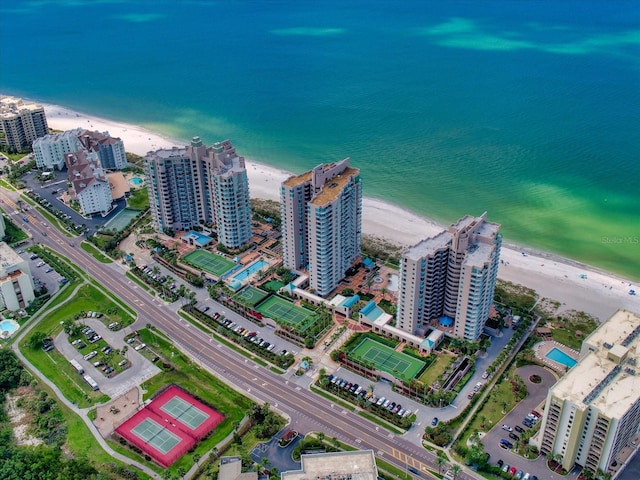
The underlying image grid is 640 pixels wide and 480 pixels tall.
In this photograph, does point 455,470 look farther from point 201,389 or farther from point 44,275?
point 44,275

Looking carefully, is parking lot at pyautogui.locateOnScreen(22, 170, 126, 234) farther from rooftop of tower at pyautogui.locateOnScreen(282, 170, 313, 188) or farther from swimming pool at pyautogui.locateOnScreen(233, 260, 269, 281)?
rooftop of tower at pyautogui.locateOnScreen(282, 170, 313, 188)

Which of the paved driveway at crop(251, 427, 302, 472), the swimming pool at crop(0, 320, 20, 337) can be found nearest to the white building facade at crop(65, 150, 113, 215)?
the swimming pool at crop(0, 320, 20, 337)

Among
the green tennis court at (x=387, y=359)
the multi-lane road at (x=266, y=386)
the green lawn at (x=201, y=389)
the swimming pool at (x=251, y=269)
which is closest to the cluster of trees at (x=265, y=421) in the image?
the green lawn at (x=201, y=389)

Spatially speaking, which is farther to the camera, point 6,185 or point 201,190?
point 6,185

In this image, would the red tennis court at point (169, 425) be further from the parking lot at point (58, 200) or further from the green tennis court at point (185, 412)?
the parking lot at point (58, 200)

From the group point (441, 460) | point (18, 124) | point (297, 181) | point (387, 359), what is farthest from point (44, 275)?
point (441, 460)

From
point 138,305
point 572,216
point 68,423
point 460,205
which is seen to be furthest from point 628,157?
point 68,423
